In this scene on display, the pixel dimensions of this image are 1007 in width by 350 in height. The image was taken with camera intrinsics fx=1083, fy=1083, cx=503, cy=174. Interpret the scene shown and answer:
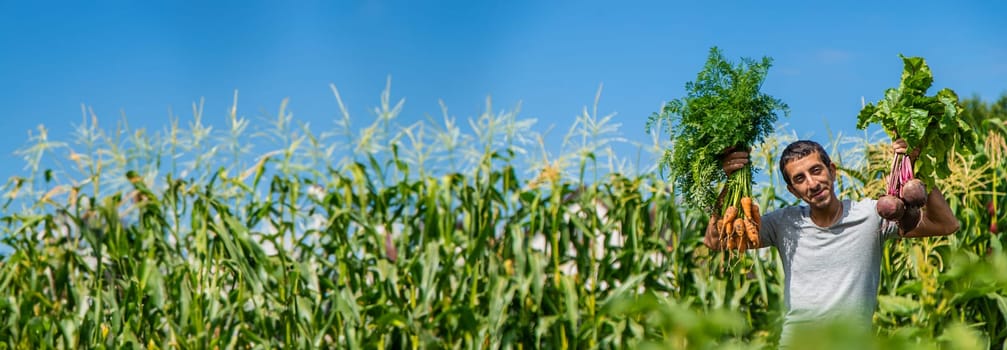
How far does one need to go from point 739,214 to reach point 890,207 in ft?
1.04

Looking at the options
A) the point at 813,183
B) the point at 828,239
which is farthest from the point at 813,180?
the point at 828,239

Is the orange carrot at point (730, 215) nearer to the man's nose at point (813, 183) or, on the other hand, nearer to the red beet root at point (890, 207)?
the man's nose at point (813, 183)

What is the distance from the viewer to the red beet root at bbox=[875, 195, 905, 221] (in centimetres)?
220

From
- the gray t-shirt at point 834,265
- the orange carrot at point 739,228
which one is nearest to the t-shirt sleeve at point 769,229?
the gray t-shirt at point 834,265

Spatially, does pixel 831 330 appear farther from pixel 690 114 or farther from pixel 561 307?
pixel 561 307

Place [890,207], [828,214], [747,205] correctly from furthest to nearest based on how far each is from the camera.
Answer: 1. [828,214]
2. [747,205]
3. [890,207]

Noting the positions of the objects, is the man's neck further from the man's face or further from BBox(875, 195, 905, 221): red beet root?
BBox(875, 195, 905, 221): red beet root

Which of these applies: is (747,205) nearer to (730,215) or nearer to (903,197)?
(730,215)

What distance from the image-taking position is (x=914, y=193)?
221cm

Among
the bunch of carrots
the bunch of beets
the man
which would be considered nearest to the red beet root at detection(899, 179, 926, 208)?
the bunch of beets

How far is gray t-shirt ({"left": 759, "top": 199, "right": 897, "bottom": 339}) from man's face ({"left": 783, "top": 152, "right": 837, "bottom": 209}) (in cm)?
8

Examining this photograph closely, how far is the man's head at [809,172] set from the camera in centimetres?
Answer: 238

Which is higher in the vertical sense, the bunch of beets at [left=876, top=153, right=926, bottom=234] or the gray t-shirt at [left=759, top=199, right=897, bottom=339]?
the bunch of beets at [left=876, top=153, right=926, bottom=234]

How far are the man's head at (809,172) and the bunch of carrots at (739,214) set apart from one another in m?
0.11
